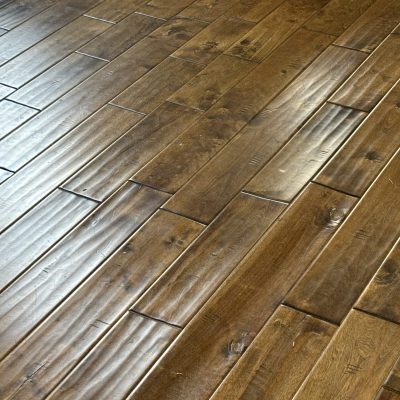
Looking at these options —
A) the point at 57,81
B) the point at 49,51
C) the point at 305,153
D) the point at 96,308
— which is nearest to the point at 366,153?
the point at 305,153

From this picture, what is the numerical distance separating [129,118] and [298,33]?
0.90 m

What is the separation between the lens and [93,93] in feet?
9.87

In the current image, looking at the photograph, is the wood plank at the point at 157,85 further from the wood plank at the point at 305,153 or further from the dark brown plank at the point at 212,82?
the wood plank at the point at 305,153

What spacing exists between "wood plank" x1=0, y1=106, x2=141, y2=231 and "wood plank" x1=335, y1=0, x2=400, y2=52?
3.23ft

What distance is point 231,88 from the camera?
2992mm

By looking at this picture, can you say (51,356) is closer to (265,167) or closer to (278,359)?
(278,359)

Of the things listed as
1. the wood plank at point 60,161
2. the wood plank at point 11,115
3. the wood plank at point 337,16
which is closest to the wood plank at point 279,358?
the wood plank at point 60,161

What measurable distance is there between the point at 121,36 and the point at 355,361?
73.6 inches

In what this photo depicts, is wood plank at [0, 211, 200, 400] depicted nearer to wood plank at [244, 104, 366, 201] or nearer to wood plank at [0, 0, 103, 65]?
wood plank at [244, 104, 366, 201]

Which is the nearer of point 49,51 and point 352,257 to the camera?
point 352,257

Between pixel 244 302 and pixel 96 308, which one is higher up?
pixel 96 308

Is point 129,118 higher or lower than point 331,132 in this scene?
higher

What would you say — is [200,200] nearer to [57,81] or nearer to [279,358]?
[279,358]

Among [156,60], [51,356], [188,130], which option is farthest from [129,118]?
[51,356]
